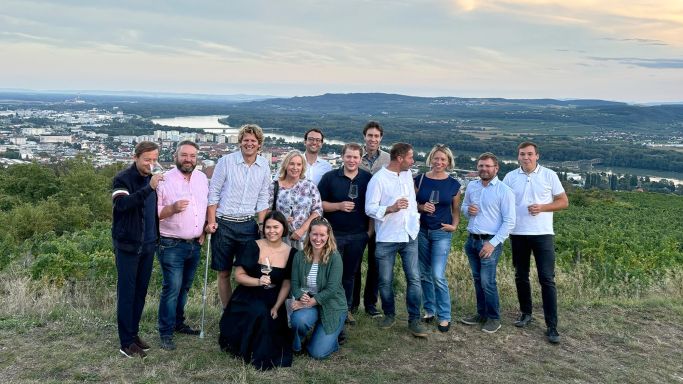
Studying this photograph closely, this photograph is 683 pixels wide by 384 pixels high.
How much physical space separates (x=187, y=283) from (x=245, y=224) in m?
0.82

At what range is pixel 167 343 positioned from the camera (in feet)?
15.5

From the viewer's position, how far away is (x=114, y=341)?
15.8ft

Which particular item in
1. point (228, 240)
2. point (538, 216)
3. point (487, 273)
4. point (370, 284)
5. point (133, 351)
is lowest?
point (133, 351)

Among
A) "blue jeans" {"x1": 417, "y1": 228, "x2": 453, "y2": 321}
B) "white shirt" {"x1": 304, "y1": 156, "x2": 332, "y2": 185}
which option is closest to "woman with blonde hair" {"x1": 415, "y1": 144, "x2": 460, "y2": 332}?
"blue jeans" {"x1": 417, "y1": 228, "x2": 453, "y2": 321}

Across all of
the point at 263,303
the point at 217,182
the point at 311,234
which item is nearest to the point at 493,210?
the point at 311,234

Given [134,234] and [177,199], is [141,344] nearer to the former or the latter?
[134,234]

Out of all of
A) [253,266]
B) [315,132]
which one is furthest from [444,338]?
[315,132]

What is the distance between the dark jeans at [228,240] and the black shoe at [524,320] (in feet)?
9.90

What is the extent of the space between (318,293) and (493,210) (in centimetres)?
199

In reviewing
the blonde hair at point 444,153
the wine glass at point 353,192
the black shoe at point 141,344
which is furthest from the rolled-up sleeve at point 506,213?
the black shoe at point 141,344

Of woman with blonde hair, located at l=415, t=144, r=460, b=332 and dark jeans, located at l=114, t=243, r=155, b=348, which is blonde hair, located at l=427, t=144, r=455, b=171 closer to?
woman with blonde hair, located at l=415, t=144, r=460, b=332

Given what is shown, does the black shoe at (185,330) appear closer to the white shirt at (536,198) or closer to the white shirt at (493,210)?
the white shirt at (493,210)

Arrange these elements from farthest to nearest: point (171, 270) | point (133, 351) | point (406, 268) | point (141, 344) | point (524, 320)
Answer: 1. point (524, 320)
2. point (406, 268)
3. point (171, 270)
4. point (141, 344)
5. point (133, 351)

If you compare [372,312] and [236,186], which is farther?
[372,312]
